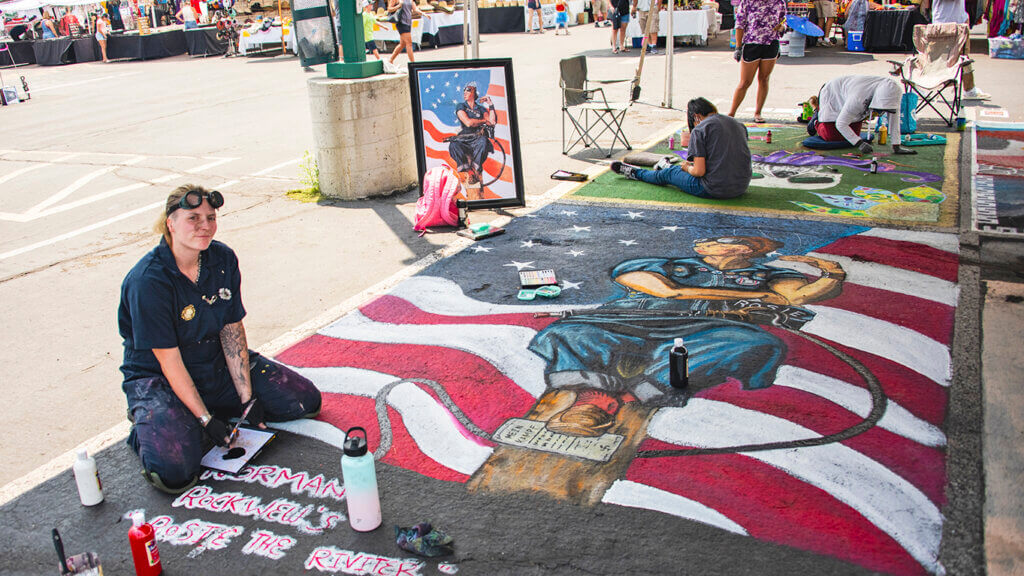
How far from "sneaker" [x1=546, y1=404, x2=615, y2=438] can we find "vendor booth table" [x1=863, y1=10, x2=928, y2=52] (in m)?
18.0

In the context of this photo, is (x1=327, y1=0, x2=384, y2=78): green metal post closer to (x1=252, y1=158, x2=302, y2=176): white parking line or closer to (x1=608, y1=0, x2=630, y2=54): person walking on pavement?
(x1=252, y1=158, x2=302, y2=176): white parking line

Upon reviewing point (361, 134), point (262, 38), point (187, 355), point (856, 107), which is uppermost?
point (262, 38)

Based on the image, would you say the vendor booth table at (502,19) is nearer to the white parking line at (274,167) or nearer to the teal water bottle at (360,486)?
the white parking line at (274,167)

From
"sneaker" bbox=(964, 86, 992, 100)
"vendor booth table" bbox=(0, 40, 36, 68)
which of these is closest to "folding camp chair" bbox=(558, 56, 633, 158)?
"sneaker" bbox=(964, 86, 992, 100)

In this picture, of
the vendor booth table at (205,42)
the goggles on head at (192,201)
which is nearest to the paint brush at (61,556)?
the goggles on head at (192,201)

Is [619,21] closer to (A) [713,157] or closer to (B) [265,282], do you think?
(A) [713,157]

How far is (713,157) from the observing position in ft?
26.0

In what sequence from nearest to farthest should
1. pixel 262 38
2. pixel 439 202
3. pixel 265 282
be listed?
pixel 265 282
pixel 439 202
pixel 262 38

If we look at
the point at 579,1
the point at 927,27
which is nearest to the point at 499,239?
the point at 927,27

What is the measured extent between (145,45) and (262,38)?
6579mm

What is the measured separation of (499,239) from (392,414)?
3.14m

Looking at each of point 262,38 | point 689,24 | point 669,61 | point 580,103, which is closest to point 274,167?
point 580,103

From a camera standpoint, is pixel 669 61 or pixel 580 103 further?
pixel 669 61

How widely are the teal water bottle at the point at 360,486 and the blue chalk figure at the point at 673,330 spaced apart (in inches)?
44.3
